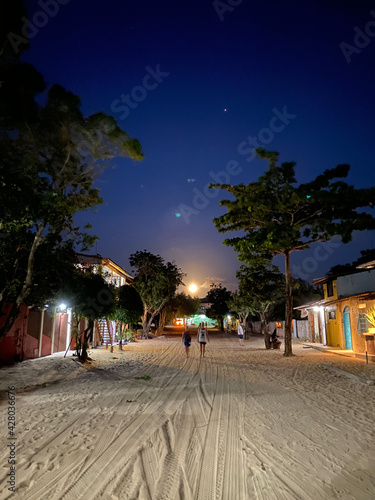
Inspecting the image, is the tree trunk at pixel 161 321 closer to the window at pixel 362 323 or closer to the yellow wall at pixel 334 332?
the yellow wall at pixel 334 332

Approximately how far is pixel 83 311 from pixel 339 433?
10319 millimetres

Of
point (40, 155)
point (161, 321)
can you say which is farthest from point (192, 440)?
point (161, 321)

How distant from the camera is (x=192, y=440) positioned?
15.6 ft

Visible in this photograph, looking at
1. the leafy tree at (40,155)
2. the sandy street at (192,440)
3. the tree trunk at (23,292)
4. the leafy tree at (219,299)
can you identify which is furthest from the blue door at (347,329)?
the leafy tree at (219,299)

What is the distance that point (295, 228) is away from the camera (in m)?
15.0

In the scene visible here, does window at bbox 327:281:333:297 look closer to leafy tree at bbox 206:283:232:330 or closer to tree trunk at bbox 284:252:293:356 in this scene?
tree trunk at bbox 284:252:293:356

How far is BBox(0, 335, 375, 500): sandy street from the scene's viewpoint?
3.44 metres

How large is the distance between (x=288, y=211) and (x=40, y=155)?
10.8 metres

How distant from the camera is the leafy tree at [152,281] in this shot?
32156 mm

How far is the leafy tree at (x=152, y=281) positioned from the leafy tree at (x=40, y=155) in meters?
21.8

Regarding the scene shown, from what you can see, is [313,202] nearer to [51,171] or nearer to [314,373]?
[314,373]

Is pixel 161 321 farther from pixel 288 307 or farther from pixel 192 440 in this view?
pixel 192 440

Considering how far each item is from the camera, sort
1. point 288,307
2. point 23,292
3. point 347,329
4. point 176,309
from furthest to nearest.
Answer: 1. point 176,309
2. point 347,329
3. point 288,307
4. point 23,292

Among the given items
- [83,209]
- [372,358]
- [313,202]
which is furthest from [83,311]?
[372,358]
